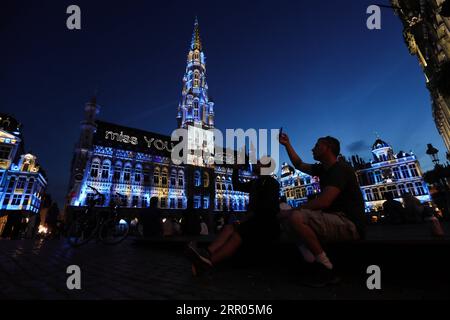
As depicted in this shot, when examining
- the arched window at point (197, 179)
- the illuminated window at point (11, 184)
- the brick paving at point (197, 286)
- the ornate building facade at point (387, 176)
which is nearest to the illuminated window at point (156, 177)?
the arched window at point (197, 179)

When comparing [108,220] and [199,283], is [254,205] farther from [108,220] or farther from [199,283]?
[108,220]

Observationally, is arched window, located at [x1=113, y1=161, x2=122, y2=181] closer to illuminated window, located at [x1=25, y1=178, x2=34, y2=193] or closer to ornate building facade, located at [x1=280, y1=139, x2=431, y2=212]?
illuminated window, located at [x1=25, y1=178, x2=34, y2=193]

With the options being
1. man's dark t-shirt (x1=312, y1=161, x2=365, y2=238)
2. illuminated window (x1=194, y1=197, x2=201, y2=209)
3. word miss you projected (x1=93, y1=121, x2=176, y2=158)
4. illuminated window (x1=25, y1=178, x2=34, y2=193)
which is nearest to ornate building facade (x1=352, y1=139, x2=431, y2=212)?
illuminated window (x1=194, y1=197, x2=201, y2=209)

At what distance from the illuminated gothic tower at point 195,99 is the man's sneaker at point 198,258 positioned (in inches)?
1757

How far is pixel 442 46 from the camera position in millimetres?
18422

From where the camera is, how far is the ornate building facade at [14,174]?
109ft

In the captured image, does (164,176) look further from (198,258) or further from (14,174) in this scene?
(198,258)

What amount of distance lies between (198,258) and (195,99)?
4925 cm

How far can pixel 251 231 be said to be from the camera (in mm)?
2957

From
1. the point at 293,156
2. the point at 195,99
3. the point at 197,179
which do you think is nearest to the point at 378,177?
the point at 197,179

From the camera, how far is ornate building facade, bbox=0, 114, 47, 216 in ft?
109
